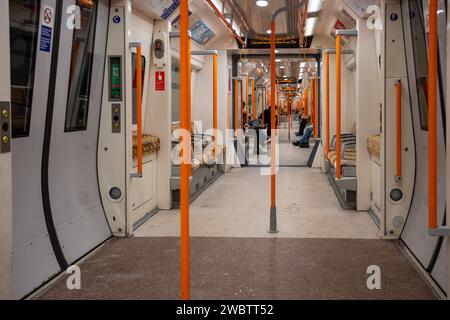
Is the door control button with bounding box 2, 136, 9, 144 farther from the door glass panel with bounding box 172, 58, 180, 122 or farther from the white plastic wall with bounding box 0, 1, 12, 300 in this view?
the door glass panel with bounding box 172, 58, 180, 122

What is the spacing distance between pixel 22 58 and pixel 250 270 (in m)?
2.28

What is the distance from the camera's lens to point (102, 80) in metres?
4.76

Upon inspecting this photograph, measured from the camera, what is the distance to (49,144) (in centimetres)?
383

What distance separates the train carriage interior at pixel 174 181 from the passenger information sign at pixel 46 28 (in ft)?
0.05

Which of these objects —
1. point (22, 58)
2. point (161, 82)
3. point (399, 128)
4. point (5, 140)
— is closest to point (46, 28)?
point (22, 58)

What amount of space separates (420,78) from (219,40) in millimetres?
6400

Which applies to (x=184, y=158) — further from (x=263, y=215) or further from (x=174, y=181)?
(x=174, y=181)

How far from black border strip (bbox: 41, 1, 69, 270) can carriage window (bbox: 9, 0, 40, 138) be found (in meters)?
0.25

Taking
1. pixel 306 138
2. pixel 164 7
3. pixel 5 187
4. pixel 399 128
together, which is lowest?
pixel 5 187

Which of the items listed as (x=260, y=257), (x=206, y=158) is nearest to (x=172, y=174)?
(x=206, y=158)

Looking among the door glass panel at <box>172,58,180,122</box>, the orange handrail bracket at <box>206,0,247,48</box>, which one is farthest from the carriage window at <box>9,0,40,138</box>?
the door glass panel at <box>172,58,180,122</box>

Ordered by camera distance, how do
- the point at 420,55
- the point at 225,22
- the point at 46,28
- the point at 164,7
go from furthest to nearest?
the point at 225,22 → the point at 164,7 → the point at 420,55 → the point at 46,28

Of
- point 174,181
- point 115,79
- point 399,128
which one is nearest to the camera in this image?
point 399,128
